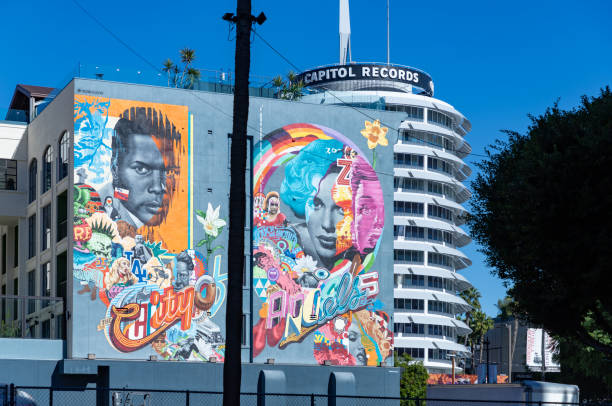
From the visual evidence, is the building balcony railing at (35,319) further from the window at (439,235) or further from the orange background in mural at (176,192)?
the window at (439,235)

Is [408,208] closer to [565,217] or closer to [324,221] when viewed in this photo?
[324,221]

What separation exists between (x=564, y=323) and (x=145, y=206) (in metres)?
31.5

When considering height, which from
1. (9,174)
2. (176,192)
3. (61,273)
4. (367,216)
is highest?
(9,174)

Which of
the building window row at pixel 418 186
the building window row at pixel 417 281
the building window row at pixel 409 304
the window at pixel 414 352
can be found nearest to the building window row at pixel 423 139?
the building window row at pixel 418 186

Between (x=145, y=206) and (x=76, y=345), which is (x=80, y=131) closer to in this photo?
(x=145, y=206)

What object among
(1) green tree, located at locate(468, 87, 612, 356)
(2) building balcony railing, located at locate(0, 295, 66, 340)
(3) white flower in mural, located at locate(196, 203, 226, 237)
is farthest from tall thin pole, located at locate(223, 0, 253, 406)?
(3) white flower in mural, located at locate(196, 203, 226, 237)

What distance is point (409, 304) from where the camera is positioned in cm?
14725

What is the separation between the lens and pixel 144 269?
2253 inches

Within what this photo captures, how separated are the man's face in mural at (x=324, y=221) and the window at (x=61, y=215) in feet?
45.2

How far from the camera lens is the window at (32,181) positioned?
214ft

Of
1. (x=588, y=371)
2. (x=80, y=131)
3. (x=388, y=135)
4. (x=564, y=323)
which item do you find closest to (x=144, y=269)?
(x=80, y=131)

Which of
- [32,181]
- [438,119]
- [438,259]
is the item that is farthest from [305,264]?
[438,119]

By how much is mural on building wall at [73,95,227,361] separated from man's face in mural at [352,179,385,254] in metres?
8.60

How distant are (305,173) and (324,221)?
9.91 ft
